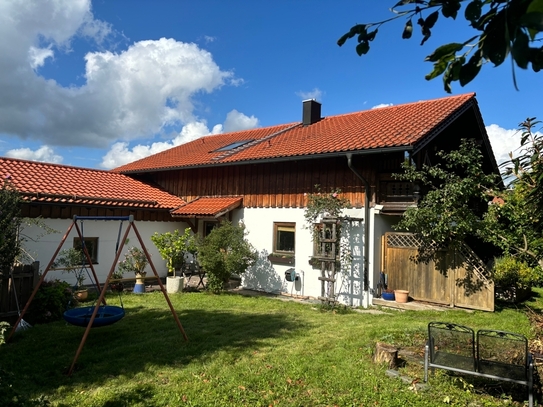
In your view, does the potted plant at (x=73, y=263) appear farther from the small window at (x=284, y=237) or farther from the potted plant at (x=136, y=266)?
the small window at (x=284, y=237)

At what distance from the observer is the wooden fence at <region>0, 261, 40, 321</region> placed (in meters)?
7.44

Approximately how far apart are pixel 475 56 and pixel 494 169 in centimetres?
1643

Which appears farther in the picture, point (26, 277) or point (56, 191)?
point (56, 191)

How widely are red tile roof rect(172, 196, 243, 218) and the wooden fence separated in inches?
214

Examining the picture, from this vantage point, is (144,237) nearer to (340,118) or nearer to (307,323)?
(307,323)

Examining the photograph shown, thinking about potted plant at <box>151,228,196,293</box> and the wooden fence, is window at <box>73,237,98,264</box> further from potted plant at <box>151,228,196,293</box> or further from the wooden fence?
the wooden fence

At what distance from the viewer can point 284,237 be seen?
1198 cm

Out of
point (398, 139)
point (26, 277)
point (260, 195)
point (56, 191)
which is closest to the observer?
point (26, 277)

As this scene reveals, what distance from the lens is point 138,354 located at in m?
6.02

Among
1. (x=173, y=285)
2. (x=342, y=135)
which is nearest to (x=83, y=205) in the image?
(x=173, y=285)

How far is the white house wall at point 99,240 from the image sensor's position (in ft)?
35.6

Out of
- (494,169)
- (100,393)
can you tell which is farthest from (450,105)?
(100,393)

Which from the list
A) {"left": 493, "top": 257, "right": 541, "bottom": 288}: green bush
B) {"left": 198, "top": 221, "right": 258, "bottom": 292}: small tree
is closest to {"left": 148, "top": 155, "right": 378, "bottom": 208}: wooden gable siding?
{"left": 198, "top": 221, "right": 258, "bottom": 292}: small tree

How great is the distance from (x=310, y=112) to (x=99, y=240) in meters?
9.47
